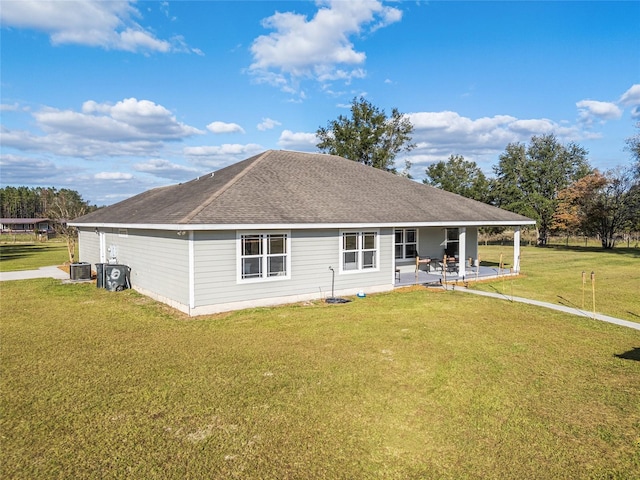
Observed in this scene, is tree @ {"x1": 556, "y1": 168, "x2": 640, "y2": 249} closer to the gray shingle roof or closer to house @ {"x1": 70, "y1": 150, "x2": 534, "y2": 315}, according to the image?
the gray shingle roof

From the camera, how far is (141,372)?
22.6 feet

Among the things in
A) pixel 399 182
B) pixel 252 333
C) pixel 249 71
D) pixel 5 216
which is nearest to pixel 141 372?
pixel 252 333

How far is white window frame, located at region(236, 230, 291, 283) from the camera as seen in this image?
1155 centimetres

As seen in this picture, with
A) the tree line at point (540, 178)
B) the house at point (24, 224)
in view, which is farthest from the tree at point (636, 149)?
the house at point (24, 224)

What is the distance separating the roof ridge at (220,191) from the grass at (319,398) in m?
2.81

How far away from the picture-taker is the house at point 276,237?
1120 centimetres

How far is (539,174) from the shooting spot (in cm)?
4716

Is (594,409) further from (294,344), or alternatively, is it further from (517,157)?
(517,157)

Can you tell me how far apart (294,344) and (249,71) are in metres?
19.6

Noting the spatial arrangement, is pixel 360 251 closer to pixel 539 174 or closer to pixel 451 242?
pixel 451 242

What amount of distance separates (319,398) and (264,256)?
6.68 m

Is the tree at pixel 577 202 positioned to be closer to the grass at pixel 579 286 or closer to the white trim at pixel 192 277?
the grass at pixel 579 286

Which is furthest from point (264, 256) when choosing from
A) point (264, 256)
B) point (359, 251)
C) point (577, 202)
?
point (577, 202)

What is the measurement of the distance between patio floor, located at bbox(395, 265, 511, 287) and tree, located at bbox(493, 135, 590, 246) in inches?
1155
